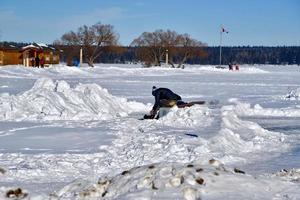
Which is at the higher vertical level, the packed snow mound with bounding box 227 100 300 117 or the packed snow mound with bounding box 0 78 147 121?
the packed snow mound with bounding box 0 78 147 121

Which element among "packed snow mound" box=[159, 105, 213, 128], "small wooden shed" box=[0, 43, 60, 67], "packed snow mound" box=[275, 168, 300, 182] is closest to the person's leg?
"packed snow mound" box=[159, 105, 213, 128]

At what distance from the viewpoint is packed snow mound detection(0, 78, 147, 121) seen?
17672 mm

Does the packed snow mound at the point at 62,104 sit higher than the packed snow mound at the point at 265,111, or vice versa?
the packed snow mound at the point at 62,104

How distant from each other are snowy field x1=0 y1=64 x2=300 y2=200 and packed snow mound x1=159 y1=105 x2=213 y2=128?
0.03 metres

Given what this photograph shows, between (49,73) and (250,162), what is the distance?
40.2 meters

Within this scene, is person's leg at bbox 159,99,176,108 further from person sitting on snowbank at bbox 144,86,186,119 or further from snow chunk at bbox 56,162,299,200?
snow chunk at bbox 56,162,299,200

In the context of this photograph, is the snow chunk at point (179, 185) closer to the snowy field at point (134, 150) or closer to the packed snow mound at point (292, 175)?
the snowy field at point (134, 150)

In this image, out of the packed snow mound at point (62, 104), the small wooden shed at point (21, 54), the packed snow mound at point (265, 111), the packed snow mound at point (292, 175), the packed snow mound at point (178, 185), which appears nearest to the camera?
the packed snow mound at point (178, 185)

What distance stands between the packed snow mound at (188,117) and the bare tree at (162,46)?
75126 millimetres

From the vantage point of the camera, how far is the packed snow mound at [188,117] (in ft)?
52.4

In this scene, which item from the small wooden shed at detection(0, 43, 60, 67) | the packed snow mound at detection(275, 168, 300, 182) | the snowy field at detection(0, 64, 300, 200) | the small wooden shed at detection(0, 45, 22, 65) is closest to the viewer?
the snowy field at detection(0, 64, 300, 200)

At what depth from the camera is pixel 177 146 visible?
38.9 feet

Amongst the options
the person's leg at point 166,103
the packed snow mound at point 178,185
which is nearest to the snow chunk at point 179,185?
the packed snow mound at point 178,185

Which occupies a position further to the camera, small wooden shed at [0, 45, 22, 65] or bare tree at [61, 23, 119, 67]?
bare tree at [61, 23, 119, 67]
